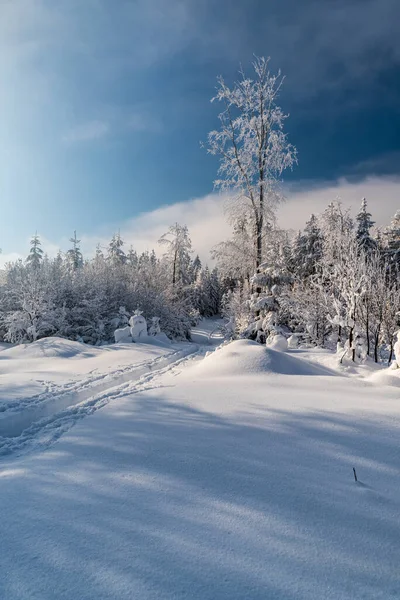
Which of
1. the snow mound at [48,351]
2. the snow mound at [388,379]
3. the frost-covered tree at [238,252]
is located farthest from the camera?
the frost-covered tree at [238,252]

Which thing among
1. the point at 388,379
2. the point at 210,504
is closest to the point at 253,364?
the point at 388,379

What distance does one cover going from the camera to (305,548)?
2.01m

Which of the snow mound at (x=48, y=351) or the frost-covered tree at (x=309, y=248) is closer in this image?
the snow mound at (x=48, y=351)

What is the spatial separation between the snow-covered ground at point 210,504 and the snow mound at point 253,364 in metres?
2.45

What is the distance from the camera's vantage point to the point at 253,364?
749cm

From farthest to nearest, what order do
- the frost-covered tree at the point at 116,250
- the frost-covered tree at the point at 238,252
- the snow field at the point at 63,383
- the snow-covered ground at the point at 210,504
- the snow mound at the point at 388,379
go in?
the frost-covered tree at the point at 116,250 < the frost-covered tree at the point at 238,252 < the snow mound at the point at 388,379 < the snow field at the point at 63,383 < the snow-covered ground at the point at 210,504

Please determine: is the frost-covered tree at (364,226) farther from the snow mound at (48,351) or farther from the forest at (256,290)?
the snow mound at (48,351)

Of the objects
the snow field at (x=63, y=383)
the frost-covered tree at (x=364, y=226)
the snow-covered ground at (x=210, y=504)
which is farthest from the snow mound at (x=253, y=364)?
the frost-covered tree at (x=364, y=226)

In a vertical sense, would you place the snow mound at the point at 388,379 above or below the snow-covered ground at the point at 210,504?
above

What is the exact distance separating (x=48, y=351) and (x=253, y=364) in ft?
28.4

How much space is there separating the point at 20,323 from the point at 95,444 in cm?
1537

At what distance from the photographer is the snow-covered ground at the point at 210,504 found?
178 centimetres

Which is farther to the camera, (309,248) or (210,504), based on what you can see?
(309,248)

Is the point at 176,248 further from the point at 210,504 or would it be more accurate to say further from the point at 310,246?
the point at 210,504
